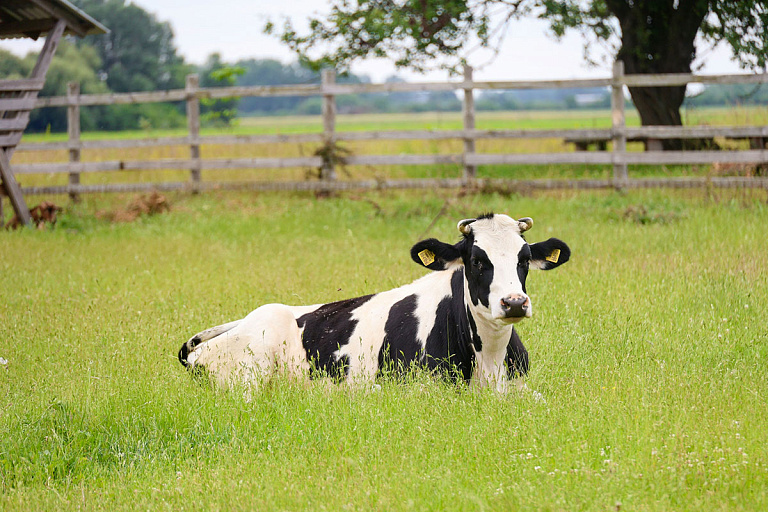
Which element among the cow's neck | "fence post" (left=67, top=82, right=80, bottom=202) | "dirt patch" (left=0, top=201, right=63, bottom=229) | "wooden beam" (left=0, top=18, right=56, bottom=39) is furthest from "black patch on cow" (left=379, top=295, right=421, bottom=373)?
"fence post" (left=67, top=82, right=80, bottom=202)

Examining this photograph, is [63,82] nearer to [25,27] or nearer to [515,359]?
[25,27]

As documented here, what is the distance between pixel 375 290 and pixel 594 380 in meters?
2.85

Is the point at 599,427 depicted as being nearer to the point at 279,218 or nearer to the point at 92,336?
the point at 92,336

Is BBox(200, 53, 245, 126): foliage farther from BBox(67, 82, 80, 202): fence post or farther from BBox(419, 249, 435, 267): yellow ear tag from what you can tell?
BBox(419, 249, 435, 267): yellow ear tag

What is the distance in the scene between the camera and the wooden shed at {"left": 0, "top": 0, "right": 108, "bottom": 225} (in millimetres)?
12188

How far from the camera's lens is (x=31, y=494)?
352cm

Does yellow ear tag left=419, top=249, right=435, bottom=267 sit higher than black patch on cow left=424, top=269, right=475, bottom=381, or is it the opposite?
yellow ear tag left=419, top=249, right=435, bottom=267

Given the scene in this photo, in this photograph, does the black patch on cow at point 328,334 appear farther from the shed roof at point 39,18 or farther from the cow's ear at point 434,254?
the shed roof at point 39,18

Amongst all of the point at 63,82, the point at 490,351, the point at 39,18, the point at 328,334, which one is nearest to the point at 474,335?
the point at 490,351

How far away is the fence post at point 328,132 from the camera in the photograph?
46.9 feet

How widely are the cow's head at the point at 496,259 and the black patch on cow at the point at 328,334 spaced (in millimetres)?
734

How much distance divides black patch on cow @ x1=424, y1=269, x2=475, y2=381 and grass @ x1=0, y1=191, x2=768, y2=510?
24cm

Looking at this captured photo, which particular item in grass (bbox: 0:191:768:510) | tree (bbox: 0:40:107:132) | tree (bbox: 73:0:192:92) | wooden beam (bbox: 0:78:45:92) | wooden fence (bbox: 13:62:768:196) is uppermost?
tree (bbox: 73:0:192:92)

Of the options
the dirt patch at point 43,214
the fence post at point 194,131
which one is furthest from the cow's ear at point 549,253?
the fence post at point 194,131
